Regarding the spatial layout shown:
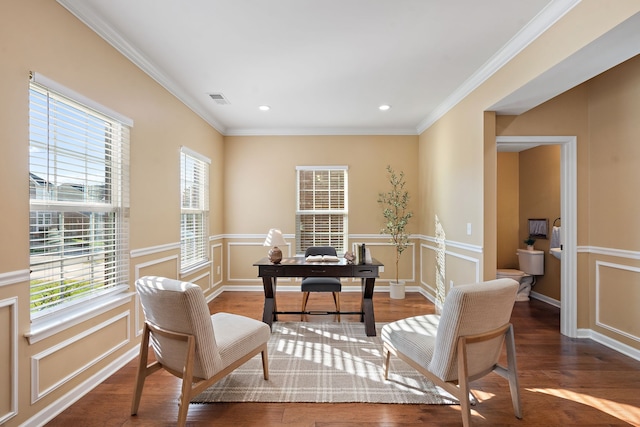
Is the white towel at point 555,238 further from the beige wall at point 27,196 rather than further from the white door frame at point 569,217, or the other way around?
the beige wall at point 27,196

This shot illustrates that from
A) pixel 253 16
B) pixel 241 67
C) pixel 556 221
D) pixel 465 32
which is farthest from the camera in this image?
pixel 556 221

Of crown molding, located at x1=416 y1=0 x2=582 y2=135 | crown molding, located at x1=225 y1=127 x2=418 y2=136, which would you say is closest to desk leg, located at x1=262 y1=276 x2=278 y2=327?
crown molding, located at x1=225 y1=127 x2=418 y2=136

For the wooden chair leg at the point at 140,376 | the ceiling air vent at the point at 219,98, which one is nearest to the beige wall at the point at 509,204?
the ceiling air vent at the point at 219,98

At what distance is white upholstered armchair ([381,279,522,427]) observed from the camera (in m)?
1.85

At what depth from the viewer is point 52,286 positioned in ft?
7.04

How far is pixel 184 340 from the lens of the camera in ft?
6.35

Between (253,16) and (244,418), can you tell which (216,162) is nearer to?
(253,16)

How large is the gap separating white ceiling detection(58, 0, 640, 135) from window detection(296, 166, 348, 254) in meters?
1.46

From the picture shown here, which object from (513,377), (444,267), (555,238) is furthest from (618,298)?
(513,377)

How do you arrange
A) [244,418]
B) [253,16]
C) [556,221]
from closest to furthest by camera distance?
[244,418] < [253,16] < [556,221]

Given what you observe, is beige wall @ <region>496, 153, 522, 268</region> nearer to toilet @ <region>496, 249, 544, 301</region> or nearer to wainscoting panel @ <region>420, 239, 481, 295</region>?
toilet @ <region>496, 249, 544, 301</region>

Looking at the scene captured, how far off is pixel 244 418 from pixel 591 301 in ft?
11.6

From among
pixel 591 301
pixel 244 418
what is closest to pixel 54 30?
pixel 244 418

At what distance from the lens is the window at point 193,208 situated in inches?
161
